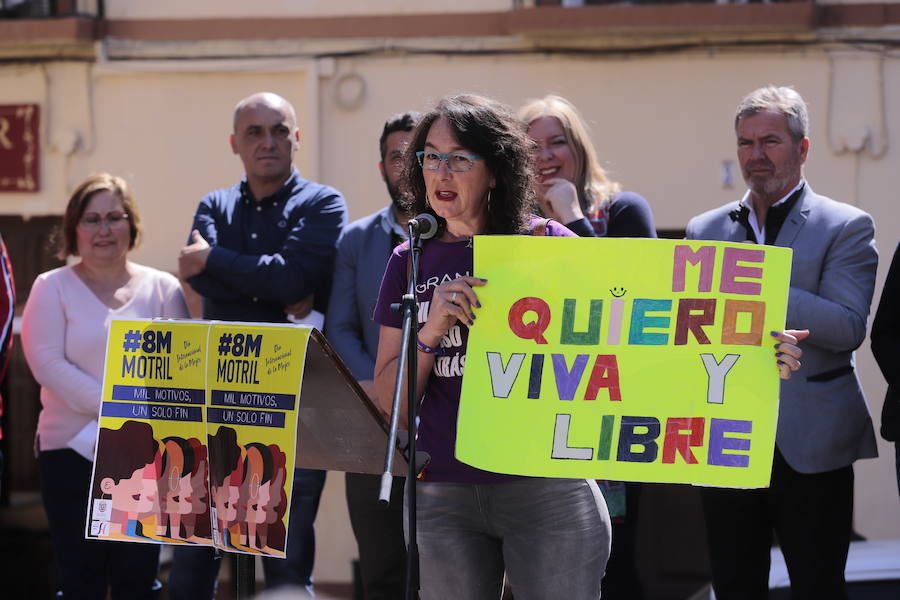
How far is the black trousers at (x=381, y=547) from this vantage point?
4172mm

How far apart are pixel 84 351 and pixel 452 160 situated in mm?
2274

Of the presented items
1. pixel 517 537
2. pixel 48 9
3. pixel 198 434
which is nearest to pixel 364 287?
pixel 198 434

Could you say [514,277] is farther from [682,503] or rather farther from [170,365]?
[682,503]

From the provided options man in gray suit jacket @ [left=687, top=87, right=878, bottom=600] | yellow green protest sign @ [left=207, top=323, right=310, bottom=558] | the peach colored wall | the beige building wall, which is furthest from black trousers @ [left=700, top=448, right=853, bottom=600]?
the peach colored wall

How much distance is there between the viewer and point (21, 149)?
729cm

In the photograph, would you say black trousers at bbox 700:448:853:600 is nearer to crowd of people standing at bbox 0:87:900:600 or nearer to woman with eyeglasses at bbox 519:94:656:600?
crowd of people standing at bbox 0:87:900:600

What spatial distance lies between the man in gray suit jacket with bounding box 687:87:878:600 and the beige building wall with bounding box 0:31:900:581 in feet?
9.09

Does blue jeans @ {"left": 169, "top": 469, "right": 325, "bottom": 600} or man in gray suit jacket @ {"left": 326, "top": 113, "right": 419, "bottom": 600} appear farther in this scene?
blue jeans @ {"left": 169, "top": 469, "right": 325, "bottom": 600}

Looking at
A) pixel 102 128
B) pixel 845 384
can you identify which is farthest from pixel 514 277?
pixel 102 128

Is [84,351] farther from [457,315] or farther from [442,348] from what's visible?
[457,315]

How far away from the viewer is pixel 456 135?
10.1 ft

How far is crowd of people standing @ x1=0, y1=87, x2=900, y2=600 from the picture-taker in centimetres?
303

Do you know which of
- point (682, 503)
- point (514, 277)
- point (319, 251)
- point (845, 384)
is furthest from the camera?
point (682, 503)

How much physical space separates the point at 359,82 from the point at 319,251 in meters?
2.72
